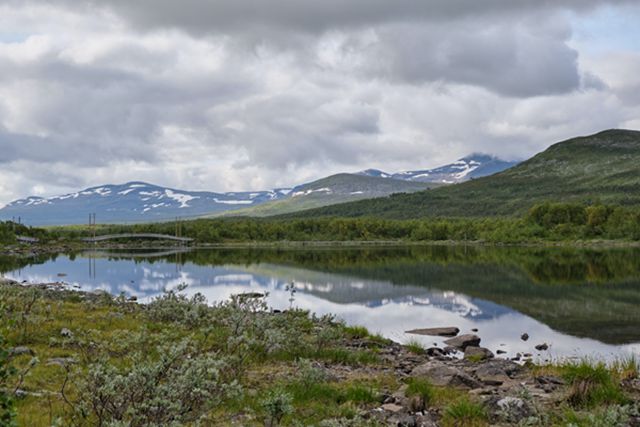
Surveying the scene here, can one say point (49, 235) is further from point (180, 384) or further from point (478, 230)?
point (180, 384)

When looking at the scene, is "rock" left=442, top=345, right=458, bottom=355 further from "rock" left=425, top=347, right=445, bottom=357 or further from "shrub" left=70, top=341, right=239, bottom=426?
"shrub" left=70, top=341, right=239, bottom=426

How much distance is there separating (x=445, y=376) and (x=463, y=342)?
34.5 ft

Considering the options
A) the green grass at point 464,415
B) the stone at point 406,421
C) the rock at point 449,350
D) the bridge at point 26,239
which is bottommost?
the rock at point 449,350

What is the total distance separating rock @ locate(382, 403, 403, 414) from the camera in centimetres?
1183

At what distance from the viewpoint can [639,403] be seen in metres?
12.0

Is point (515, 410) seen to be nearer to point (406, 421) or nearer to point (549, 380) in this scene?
point (406, 421)

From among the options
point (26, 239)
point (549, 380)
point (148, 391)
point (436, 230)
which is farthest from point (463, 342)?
point (436, 230)

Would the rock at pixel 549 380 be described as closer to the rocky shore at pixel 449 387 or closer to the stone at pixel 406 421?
the rocky shore at pixel 449 387

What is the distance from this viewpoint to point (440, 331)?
28484 mm

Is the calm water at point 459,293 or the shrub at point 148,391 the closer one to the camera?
the shrub at point 148,391

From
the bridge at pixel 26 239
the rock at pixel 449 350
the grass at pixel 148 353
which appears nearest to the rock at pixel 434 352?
the rock at pixel 449 350

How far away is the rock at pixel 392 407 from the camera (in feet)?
38.8

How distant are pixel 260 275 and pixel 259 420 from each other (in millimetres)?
51649

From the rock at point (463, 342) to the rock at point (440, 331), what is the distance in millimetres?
2440
